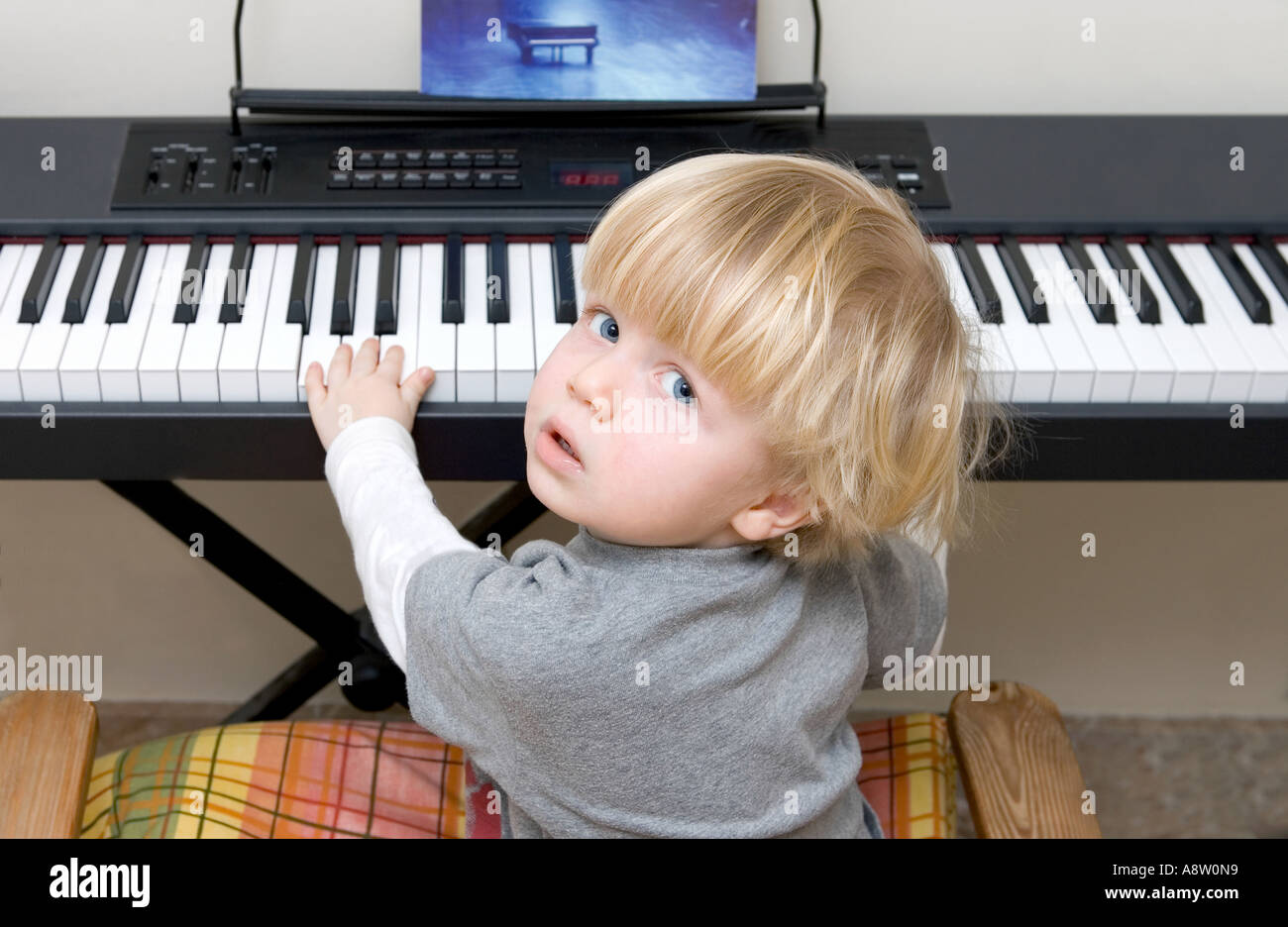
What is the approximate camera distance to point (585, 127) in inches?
58.9

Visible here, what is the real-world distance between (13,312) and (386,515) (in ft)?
1.43

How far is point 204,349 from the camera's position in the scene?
1195 mm

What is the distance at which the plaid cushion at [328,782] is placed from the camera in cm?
123

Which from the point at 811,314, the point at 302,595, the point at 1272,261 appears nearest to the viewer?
the point at 811,314

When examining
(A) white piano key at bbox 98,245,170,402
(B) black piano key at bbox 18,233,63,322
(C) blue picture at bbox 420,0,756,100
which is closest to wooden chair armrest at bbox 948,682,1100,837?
(C) blue picture at bbox 420,0,756,100

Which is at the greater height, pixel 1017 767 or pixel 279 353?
pixel 279 353

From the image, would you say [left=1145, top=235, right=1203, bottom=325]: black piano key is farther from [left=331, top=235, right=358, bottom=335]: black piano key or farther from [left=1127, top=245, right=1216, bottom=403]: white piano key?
[left=331, top=235, right=358, bottom=335]: black piano key

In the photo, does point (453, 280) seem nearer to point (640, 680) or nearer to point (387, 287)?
point (387, 287)

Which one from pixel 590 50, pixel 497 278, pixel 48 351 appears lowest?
pixel 48 351

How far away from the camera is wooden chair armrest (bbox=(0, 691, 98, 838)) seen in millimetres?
1104

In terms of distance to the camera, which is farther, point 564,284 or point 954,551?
Result: point 954,551

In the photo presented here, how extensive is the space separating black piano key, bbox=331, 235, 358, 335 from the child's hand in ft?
0.13

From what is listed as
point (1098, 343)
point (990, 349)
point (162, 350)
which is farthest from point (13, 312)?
point (1098, 343)
